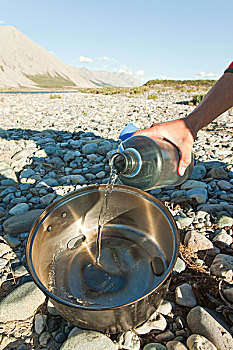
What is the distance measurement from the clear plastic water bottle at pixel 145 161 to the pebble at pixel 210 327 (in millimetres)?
894

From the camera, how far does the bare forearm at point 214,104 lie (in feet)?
5.78

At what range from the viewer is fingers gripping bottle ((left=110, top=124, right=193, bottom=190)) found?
156 cm

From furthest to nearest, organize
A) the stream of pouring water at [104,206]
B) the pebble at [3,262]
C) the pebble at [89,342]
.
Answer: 1. the pebble at [3,262]
2. the stream of pouring water at [104,206]
3. the pebble at [89,342]

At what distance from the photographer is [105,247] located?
2064mm

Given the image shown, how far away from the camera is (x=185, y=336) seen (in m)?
1.40

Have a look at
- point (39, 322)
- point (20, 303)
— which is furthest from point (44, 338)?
point (20, 303)

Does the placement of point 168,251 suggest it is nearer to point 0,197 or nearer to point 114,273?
point 114,273

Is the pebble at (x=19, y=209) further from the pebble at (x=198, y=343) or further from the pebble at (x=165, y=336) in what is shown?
the pebble at (x=198, y=343)

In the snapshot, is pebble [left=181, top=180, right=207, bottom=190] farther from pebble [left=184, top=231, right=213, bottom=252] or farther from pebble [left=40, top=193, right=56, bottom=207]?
pebble [left=40, top=193, right=56, bottom=207]

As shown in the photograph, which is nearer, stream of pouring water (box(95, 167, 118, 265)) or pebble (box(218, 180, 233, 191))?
stream of pouring water (box(95, 167, 118, 265))

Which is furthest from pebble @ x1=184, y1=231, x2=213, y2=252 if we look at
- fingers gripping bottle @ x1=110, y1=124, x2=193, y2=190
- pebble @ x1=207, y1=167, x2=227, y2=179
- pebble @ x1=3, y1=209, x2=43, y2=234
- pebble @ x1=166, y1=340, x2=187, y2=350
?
pebble @ x1=3, y1=209, x2=43, y2=234

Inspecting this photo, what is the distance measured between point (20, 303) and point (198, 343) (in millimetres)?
1106

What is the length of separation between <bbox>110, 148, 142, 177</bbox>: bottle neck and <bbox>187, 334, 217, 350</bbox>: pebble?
1019 millimetres

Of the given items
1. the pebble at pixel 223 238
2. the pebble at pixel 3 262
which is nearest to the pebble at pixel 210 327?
the pebble at pixel 223 238
